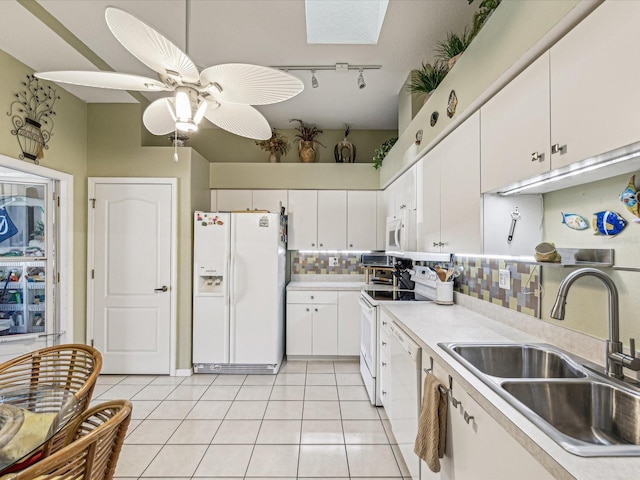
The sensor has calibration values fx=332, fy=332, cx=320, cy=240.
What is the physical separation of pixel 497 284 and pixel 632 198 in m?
1.05

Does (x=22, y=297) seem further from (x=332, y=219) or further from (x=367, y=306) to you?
(x=332, y=219)

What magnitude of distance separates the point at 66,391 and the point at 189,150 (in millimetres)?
2579

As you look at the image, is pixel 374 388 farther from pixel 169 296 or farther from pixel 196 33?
pixel 196 33

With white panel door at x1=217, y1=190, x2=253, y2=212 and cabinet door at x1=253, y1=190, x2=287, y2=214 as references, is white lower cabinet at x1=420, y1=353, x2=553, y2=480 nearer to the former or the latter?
cabinet door at x1=253, y1=190, x2=287, y2=214

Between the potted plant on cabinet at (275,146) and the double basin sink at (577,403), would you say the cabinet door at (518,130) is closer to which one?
the double basin sink at (577,403)

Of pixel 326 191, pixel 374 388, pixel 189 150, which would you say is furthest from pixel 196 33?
pixel 374 388

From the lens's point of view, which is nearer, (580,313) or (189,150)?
(580,313)

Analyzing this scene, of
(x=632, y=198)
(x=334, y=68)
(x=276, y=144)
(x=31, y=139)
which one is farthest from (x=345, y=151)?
(x=632, y=198)

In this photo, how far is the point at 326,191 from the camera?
166 inches

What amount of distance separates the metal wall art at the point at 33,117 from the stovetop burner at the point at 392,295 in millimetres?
3131

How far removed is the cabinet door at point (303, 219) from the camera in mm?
4223

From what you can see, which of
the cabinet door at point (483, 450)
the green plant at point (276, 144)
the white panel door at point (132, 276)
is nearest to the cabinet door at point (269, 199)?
the green plant at point (276, 144)

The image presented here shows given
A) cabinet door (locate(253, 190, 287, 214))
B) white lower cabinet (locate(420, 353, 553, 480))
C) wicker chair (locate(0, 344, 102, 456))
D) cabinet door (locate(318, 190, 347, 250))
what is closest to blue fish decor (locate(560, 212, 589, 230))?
white lower cabinet (locate(420, 353, 553, 480))

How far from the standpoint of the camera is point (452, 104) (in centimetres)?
199
